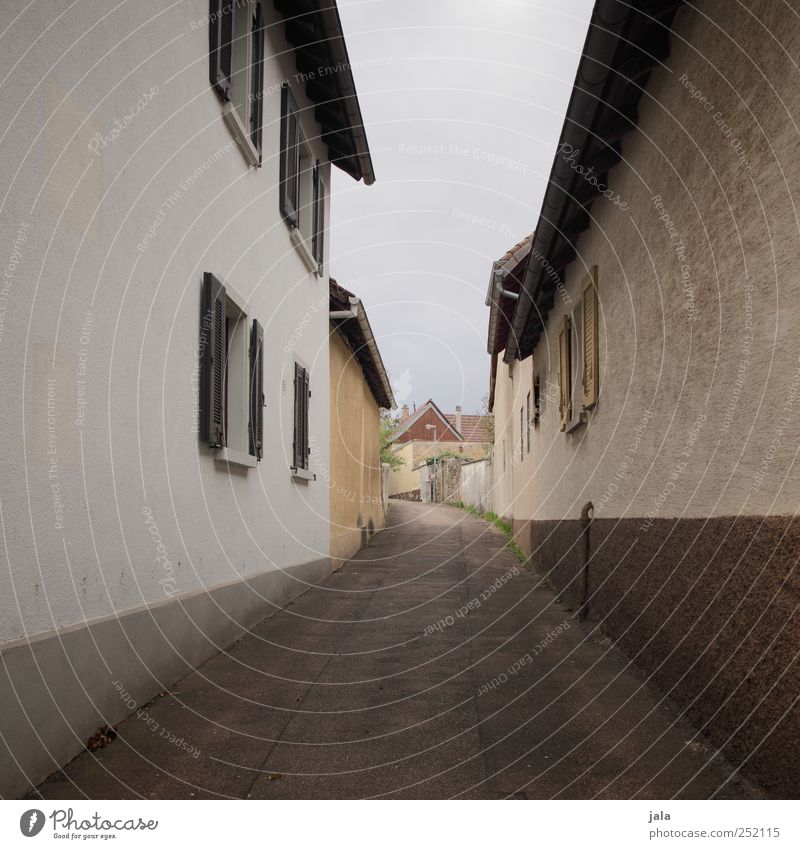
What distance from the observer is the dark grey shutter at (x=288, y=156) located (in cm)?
837

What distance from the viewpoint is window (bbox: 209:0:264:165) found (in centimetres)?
599

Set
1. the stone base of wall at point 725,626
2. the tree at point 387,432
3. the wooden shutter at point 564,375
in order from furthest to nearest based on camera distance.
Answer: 1. the tree at point 387,432
2. the wooden shutter at point 564,375
3. the stone base of wall at point 725,626

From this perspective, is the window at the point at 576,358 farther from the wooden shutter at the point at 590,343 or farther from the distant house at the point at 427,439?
the distant house at the point at 427,439

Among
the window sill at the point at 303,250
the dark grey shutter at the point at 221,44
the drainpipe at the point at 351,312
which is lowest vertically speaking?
the drainpipe at the point at 351,312

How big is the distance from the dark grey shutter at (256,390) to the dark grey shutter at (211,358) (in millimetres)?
891

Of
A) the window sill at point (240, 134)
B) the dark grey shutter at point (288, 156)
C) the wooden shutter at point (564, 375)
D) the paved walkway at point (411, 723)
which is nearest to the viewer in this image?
the paved walkway at point (411, 723)

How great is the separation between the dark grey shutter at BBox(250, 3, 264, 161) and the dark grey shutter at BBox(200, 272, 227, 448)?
6.20 feet

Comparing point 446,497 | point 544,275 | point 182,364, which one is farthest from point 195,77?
point 446,497

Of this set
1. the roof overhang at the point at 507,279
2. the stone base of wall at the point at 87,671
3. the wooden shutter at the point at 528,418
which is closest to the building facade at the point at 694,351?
the stone base of wall at the point at 87,671

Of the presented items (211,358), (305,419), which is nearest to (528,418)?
(305,419)

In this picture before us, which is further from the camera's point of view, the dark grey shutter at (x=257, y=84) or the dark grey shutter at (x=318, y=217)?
the dark grey shutter at (x=318, y=217)

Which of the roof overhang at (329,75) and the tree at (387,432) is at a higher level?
the roof overhang at (329,75)

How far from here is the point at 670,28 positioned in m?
4.42

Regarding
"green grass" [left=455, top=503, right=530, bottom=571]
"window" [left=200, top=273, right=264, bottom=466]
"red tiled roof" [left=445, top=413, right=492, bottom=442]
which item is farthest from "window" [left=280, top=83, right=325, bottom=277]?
"red tiled roof" [left=445, top=413, right=492, bottom=442]
